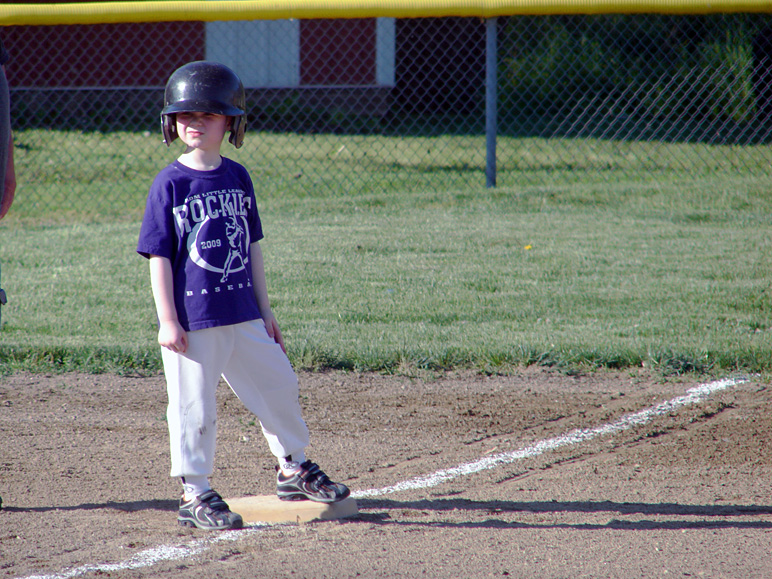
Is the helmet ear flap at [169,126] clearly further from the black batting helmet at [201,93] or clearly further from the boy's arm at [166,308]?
the boy's arm at [166,308]

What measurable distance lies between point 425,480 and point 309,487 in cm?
57

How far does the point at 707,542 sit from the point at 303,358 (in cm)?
264

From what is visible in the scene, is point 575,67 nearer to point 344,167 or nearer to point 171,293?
point 344,167

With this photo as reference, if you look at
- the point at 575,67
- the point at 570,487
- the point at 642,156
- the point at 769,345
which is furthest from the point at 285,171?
the point at 570,487

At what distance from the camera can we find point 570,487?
3379mm

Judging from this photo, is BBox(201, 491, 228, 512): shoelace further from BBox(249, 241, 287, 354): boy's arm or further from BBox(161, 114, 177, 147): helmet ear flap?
BBox(161, 114, 177, 147): helmet ear flap

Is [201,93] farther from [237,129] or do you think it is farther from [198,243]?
[198,243]

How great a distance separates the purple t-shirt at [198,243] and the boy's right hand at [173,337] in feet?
0.15

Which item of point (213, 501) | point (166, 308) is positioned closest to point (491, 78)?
point (166, 308)

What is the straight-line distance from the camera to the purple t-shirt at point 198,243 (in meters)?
2.83

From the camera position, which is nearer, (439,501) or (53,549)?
(53,549)

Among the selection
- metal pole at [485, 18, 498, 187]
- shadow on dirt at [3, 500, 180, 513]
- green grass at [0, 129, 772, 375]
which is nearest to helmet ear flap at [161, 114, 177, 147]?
shadow on dirt at [3, 500, 180, 513]

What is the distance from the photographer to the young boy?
284 cm

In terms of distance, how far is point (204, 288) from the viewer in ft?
9.38
